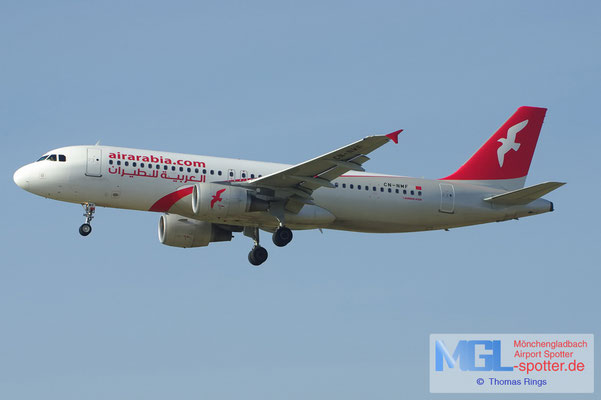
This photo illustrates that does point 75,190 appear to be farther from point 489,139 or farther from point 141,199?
point 489,139

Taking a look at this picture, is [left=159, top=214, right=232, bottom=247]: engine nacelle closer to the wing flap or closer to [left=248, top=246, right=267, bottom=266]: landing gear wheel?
[left=248, top=246, right=267, bottom=266]: landing gear wheel

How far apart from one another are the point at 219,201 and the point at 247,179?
2.34 m

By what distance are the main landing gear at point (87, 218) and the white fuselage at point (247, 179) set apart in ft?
1.95

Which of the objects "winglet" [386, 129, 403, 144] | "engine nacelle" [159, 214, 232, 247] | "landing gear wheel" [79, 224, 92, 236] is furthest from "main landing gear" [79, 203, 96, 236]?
"winglet" [386, 129, 403, 144]

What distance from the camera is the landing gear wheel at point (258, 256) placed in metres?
50.1

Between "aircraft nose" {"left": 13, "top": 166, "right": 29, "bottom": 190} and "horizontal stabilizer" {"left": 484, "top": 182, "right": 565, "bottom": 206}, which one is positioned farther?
"horizontal stabilizer" {"left": 484, "top": 182, "right": 565, "bottom": 206}

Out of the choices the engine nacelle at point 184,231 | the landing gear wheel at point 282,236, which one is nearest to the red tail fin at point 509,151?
the landing gear wheel at point 282,236

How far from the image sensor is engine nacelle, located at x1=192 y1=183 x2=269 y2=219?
45.1 m

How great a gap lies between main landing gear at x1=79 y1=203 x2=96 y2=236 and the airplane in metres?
0.04

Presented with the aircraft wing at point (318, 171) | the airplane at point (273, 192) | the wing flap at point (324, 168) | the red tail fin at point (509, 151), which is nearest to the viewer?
the wing flap at point (324, 168)

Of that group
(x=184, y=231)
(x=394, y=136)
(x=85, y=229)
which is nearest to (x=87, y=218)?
(x=85, y=229)

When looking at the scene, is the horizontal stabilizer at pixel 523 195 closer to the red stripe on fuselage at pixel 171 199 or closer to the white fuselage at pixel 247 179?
the white fuselage at pixel 247 179

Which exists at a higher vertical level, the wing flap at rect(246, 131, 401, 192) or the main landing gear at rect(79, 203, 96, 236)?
the wing flap at rect(246, 131, 401, 192)

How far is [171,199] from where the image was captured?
4606cm
